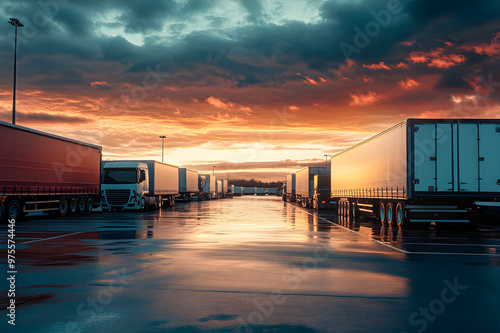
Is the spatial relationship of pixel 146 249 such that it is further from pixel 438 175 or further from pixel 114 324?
pixel 438 175

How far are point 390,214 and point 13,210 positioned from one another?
1779 cm

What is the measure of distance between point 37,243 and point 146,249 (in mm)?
3675

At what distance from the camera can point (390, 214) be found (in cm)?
2284

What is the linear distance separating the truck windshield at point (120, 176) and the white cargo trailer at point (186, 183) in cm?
2646

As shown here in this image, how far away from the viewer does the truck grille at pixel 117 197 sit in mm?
35781

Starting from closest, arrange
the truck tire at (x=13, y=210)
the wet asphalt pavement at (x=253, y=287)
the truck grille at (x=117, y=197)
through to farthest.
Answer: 1. the wet asphalt pavement at (x=253, y=287)
2. the truck tire at (x=13, y=210)
3. the truck grille at (x=117, y=197)

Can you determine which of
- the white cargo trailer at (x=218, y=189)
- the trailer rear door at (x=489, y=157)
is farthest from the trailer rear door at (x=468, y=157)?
the white cargo trailer at (x=218, y=189)

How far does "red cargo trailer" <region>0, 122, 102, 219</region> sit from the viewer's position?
2456cm

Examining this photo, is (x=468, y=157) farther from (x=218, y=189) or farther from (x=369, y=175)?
(x=218, y=189)

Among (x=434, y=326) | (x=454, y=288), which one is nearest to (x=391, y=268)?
(x=454, y=288)

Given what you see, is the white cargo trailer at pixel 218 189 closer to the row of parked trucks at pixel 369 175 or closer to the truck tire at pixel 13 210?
the row of parked trucks at pixel 369 175

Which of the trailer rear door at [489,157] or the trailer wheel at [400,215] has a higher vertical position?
the trailer rear door at [489,157]

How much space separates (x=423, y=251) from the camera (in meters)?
13.4

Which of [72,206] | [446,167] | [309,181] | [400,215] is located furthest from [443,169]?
[309,181]
